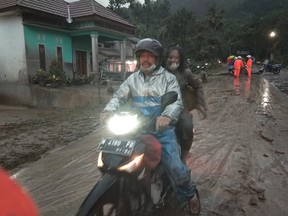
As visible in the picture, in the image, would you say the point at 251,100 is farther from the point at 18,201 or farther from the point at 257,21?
the point at 257,21

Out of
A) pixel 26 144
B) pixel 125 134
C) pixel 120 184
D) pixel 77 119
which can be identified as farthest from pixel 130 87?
pixel 77 119

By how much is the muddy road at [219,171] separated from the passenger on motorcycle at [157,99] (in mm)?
838

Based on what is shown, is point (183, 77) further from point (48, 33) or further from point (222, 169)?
point (48, 33)

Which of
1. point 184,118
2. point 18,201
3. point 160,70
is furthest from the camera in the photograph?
point 184,118

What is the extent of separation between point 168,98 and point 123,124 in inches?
23.6

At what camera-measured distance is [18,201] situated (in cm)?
166

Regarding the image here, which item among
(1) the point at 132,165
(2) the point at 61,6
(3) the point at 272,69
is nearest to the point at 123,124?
(1) the point at 132,165

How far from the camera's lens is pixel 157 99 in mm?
3193

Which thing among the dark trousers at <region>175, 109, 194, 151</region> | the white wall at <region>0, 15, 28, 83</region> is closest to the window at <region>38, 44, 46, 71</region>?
the white wall at <region>0, 15, 28, 83</region>

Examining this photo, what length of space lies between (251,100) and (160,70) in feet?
34.9

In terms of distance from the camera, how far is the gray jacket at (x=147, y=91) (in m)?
3.18

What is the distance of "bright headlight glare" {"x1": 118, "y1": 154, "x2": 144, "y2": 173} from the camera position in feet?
8.46

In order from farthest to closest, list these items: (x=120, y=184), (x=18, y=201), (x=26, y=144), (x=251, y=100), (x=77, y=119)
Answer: (x=251, y=100)
(x=77, y=119)
(x=26, y=144)
(x=120, y=184)
(x=18, y=201)

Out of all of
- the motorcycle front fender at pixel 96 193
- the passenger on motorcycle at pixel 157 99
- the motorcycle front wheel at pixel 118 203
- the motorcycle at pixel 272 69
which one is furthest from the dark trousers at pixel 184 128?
the motorcycle at pixel 272 69
